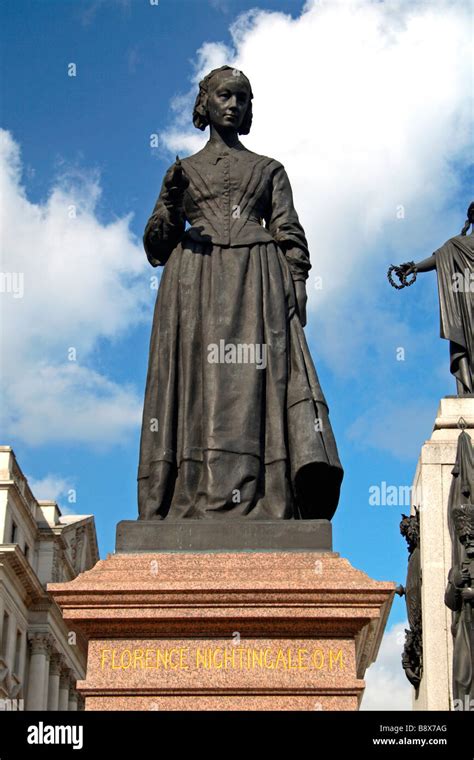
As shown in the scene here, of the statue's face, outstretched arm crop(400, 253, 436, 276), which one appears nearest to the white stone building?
outstretched arm crop(400, 253, 436, 276)

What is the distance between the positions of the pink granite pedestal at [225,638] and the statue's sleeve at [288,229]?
10.0 feet

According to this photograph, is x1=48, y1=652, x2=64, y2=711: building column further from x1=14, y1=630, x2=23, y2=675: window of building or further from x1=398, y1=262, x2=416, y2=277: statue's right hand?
x1=398, y1=262, x2=416, y2=277: statue's right hand

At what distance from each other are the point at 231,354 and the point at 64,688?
6650 centimetres

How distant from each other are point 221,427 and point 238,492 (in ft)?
1.88

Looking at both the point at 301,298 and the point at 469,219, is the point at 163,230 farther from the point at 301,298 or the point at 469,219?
the point at 469,219

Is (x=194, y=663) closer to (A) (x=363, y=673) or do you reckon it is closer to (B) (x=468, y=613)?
(A) (x=363, y=673)

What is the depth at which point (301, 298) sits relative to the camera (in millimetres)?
10430

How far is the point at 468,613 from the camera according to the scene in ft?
53.1

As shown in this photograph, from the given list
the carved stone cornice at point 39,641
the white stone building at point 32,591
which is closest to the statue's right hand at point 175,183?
the white stone building at point 32,591

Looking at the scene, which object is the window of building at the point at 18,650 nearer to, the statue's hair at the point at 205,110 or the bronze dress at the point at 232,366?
the statue's hair at the point at 205,110

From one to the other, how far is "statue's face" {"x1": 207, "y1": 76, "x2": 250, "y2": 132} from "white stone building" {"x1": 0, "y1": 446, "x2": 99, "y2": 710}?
4502cm

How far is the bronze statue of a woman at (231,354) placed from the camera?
955 cm

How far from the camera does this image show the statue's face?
10898 mm
